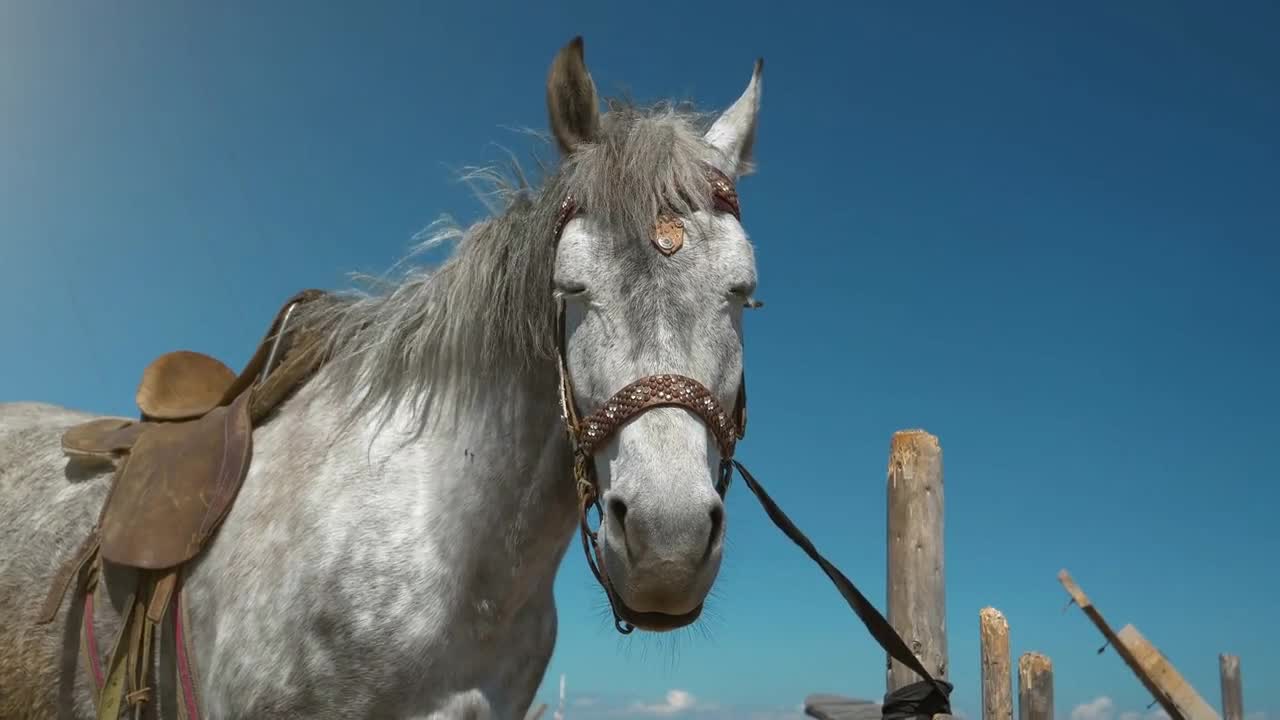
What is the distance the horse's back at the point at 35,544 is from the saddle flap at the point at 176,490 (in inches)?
13.7

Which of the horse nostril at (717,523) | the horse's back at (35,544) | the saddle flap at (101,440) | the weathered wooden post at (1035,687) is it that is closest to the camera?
the horse nostril at (717,523)

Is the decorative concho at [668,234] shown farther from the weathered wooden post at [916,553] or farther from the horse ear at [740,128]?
the weathered wooden post at [916,553]

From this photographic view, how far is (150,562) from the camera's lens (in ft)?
9.95

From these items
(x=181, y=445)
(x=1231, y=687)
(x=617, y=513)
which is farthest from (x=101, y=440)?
(x=1231, y=687)

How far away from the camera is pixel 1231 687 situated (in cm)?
1266

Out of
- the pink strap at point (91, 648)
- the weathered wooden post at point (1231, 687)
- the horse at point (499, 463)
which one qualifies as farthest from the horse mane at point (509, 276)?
the weathered wooden post at point (1231, 687)

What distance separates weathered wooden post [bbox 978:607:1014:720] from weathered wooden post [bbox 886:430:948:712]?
210 cm

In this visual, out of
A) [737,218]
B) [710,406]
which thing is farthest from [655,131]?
[710,406]

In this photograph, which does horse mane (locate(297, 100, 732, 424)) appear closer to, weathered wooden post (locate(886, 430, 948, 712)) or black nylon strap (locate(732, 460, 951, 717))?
black nylon strap (locate(732, 460, 951, 717))

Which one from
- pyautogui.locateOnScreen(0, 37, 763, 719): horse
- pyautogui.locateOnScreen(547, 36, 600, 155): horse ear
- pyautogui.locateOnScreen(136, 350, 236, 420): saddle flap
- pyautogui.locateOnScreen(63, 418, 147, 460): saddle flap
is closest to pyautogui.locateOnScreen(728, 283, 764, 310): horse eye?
pyautogui.locateOnScreen(0, 37, 763, 719): horse

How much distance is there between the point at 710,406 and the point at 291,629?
1.48m

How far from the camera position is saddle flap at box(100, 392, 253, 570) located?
3.06 m

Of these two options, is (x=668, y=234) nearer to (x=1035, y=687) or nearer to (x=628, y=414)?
(x=628, y=414)

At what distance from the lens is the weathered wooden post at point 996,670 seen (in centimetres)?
679
